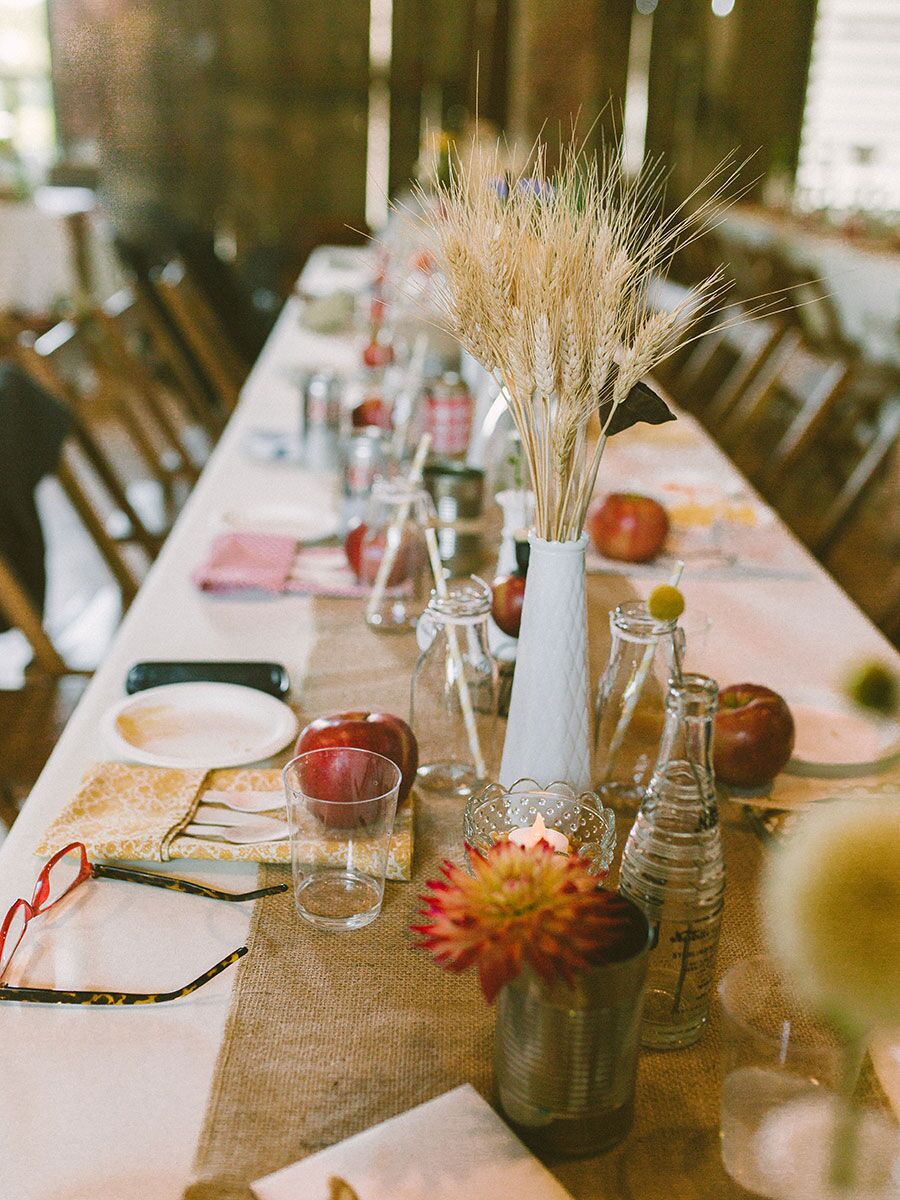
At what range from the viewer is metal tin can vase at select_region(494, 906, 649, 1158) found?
64cm

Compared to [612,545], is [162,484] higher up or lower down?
lower down

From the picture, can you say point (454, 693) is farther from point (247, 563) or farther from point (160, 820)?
point (247, 563)

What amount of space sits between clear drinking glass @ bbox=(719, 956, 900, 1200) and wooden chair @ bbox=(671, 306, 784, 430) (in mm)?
1601

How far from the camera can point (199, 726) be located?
1.18 m

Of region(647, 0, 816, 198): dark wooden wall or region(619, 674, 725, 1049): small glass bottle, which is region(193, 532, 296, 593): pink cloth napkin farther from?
region(647, 0, 816, 198): dark wooden wall

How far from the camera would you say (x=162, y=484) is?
304cm

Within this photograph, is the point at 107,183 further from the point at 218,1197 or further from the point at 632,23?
the point at 218,1197

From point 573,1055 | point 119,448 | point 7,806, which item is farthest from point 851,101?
point 573,1055

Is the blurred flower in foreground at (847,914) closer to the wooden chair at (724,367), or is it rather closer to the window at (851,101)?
the wooden chair at (724,367)

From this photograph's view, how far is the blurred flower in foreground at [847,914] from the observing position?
0.44 m

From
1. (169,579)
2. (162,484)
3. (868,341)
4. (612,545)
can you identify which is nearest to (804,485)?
(868,341)

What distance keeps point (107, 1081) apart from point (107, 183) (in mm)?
6318

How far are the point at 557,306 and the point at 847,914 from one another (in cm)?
48

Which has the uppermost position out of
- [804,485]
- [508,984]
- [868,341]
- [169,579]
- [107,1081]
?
[508,984]
